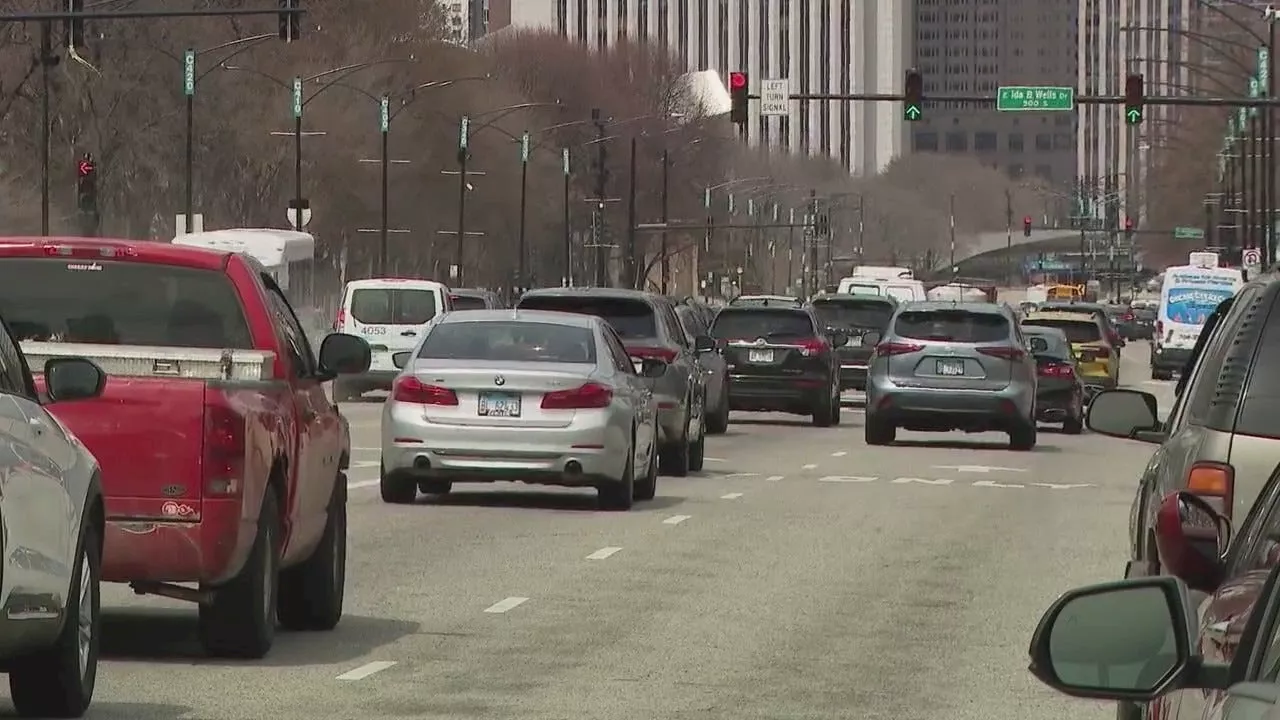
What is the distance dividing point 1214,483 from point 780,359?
32245mm

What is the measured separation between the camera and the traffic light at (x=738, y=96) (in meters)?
55.5

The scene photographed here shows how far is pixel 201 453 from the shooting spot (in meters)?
12.0

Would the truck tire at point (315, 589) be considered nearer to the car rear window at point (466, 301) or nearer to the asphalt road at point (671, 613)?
the asphalt road at point (671, 613)

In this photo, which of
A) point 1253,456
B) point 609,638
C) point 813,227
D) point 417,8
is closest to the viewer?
point 1253,456

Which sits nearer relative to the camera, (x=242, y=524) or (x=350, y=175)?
(x=242, y=524)

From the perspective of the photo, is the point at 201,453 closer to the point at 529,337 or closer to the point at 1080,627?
the point at 1080,627

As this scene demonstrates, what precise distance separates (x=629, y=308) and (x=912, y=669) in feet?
59.7

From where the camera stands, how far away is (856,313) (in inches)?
2116

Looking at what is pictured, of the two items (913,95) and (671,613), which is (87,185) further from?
(671,613)

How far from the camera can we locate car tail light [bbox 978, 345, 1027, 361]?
35.2 m

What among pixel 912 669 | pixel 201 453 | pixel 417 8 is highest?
pixel 417 8

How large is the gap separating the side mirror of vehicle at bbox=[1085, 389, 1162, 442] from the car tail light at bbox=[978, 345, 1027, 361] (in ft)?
76.5

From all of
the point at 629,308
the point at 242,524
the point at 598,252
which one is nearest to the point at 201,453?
the point at 242,524

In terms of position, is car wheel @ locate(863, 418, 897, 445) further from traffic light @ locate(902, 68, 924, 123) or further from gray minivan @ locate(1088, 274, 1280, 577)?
gray minivan @ locate(1088, 274, 1280, 577)
